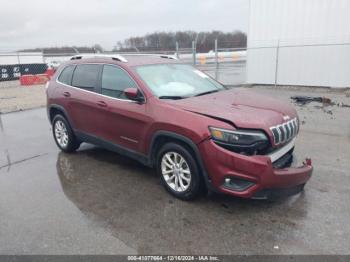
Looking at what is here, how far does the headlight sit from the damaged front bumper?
3.1 inches

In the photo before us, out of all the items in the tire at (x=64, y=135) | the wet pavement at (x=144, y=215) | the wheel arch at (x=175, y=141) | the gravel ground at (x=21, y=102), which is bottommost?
the gravel ground at (x=21, y=102)

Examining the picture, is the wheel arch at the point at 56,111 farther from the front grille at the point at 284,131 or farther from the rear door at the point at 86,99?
the front grille at the point at 284,131

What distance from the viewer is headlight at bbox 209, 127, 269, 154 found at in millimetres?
3443

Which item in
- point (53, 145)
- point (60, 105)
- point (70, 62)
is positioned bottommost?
point (53, 145)

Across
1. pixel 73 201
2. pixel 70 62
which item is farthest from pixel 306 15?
pixel 73 201

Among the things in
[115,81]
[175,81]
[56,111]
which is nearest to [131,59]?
[115,81]

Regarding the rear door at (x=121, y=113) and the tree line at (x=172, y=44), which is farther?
the tree line at (x=172, y=44)

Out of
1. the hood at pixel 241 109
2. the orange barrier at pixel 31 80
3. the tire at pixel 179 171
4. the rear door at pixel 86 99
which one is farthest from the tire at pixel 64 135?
the orange barrier at pixel 31 80

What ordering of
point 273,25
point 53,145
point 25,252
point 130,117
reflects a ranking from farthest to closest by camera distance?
point 273,25, point 53,145, point 130,117, point 25,252

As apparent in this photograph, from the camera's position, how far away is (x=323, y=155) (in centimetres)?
556

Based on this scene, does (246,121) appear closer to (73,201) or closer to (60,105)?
(73,201)

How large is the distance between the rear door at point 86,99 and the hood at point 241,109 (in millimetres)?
1627

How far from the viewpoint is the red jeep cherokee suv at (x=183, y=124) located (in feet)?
11.4

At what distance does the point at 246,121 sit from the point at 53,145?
4.54 meters
